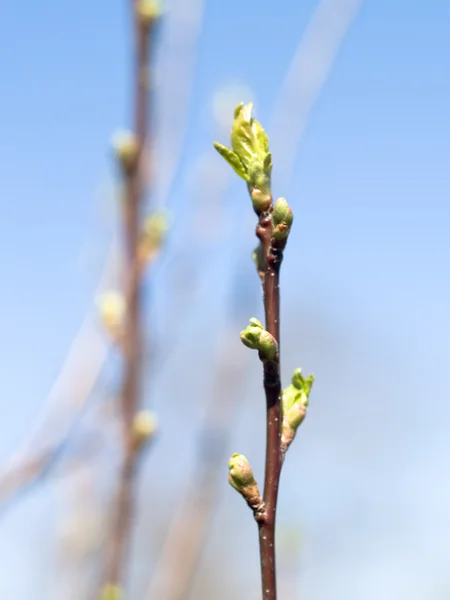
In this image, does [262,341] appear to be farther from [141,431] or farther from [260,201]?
[141,431]

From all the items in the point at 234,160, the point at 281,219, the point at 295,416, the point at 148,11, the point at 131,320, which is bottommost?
the point at 295,416

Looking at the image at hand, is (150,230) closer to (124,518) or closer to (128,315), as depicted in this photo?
(128,315)

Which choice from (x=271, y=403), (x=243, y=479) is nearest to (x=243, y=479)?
(x=243, y=479)

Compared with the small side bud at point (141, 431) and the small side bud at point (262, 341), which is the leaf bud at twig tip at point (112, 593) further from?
the small side bud at point (262, 341)

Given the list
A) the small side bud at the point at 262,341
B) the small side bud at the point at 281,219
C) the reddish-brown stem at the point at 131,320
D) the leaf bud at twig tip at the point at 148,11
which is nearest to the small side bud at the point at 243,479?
the small side bud at the point at 262,341

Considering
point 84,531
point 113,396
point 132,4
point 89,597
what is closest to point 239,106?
point 132,4

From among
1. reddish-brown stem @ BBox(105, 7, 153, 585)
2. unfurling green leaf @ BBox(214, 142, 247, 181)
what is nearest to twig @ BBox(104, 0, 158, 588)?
reddish-brown stem @ BBox(105, 7, 153, 585)

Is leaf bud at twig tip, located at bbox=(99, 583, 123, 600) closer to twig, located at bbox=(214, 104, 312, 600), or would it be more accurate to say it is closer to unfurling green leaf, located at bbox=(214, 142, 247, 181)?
twig, located at bbox=(214, 104, 312, 600)
